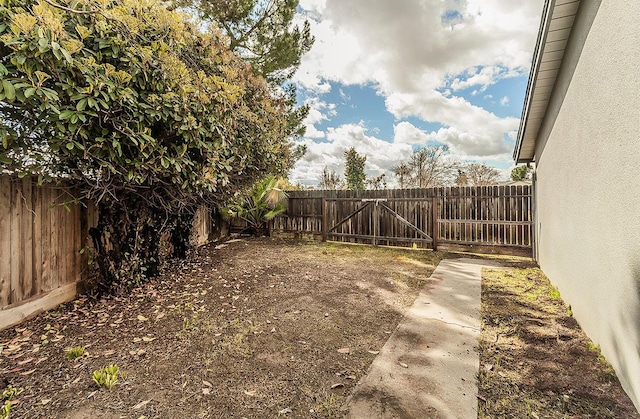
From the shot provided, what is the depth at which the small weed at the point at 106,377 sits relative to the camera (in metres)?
1.92

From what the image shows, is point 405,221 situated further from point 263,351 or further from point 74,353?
point 74,353

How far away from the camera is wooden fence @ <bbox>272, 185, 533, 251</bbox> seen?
6289 mm

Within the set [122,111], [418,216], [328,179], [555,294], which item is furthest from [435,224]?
[328,179]

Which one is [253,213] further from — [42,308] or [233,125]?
[42,308]

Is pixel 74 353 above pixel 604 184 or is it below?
below

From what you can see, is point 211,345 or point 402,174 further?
point 402,174

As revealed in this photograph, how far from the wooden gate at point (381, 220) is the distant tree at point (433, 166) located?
12.6 m

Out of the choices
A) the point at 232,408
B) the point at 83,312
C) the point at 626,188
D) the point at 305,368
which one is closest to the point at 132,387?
the point at 232,408

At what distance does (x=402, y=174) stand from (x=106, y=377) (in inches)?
776

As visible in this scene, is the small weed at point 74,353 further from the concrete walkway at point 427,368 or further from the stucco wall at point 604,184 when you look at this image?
the stucco wall at point 604,184

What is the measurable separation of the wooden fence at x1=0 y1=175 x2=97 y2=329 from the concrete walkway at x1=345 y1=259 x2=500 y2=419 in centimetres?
362

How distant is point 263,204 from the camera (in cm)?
859

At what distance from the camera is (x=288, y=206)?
30.1ft

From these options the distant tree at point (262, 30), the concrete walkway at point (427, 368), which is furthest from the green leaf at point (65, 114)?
the distant tree at point (262, 30)
